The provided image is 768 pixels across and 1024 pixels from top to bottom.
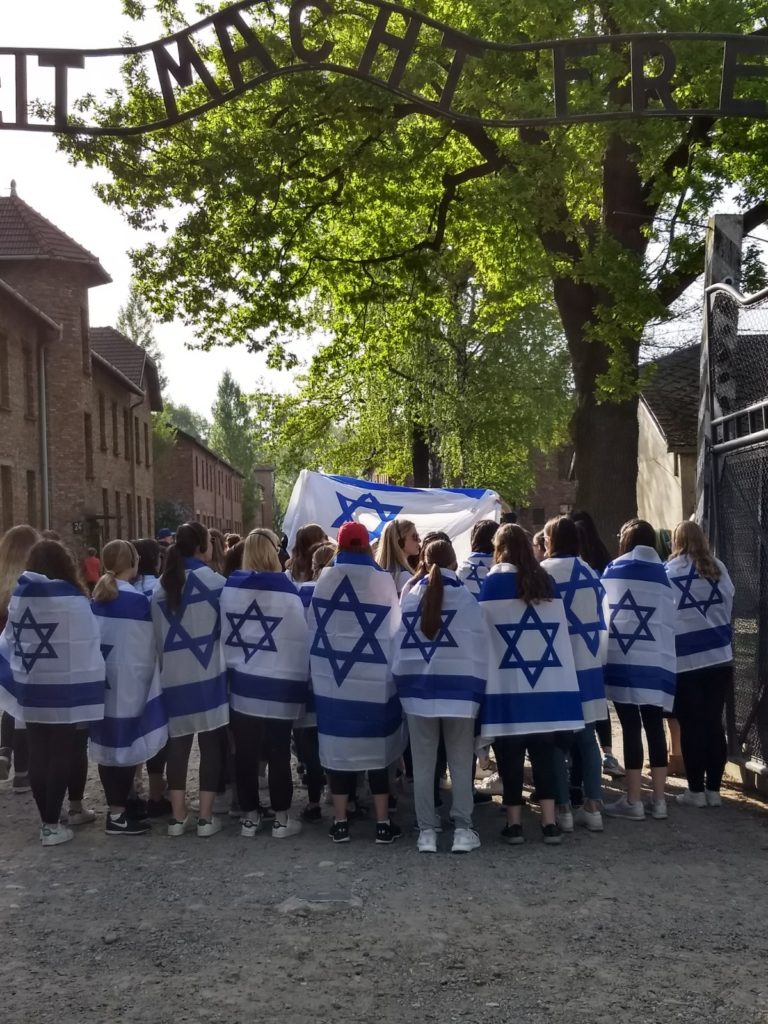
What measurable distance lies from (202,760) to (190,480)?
63.7m

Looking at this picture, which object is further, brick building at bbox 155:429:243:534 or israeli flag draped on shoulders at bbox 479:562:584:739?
brick building at bbox 155:429:243:534

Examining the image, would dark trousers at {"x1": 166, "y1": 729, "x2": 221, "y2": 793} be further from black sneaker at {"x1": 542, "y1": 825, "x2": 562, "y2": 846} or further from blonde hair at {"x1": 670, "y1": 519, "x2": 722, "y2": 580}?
blonde hair at {"x1": 670, "y1": 519, "x2": 722, "y2": 580}

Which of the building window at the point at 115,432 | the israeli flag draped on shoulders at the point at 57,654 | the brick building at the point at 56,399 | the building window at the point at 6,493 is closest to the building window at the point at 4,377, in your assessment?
the brick building at the point at 56,399

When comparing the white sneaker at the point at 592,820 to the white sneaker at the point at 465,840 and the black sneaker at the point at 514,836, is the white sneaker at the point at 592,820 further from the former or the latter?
the white sneaker at the point at 465,840

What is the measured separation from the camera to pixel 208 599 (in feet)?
28.6

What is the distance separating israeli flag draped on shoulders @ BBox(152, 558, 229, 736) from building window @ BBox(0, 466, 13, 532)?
23.7 m

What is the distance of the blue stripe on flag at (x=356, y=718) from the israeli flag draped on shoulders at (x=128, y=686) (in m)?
1.17

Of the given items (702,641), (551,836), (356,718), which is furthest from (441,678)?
(702,641)

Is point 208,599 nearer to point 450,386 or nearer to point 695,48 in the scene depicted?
point 695,48

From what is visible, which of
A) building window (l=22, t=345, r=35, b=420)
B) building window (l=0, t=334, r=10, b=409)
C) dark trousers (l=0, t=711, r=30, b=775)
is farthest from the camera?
building window (l=22, t=345, r=35, b=420)

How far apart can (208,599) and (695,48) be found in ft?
34.0

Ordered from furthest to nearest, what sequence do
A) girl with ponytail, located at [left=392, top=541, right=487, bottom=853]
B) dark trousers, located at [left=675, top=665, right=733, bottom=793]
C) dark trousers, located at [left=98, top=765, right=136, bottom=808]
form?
1. dark trousers, located at [left=675, top=665, right=733, bottom=793]
2. dark trousers, located at [left=98, top=765, right=136, bottom=808]
3. girl with ponytail, located at [left=392, top=541, right=487, bottom=853]

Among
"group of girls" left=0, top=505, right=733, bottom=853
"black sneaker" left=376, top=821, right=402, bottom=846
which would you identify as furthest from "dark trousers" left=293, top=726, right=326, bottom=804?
"black sneaker" left=376, top=821, right=402, bottom=846

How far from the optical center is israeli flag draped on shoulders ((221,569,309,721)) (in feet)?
28.2
